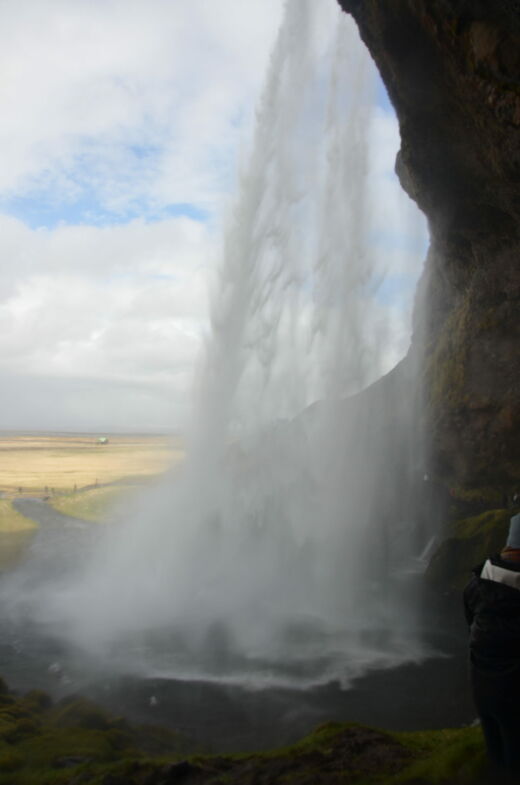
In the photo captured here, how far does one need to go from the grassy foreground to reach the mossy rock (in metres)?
15.6

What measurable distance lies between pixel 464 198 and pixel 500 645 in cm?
2036

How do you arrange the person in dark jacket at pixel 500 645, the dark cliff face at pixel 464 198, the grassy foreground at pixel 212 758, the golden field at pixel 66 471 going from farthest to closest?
the golden field at pixel 66 471
the dark cliff face at pixel 464 198
the grassy foreground at pixel 212 758
the person in dark jacket at pixel 500 645

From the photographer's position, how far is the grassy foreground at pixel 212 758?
8.25 meters

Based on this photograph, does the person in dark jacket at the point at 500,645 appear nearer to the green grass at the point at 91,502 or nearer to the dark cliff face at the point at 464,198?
the dark cliff face at the point at 464,198

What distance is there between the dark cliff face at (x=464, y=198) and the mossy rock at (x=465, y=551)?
5.02 m

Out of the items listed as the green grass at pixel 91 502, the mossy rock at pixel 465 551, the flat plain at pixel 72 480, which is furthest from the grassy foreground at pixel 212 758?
the green grass at pixel 91 502

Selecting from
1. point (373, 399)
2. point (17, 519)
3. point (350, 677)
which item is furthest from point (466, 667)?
point (17, 519)

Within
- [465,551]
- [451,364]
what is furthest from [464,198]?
[465,551]

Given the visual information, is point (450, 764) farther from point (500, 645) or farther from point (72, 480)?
point (72, 480)

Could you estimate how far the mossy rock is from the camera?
83.5ft

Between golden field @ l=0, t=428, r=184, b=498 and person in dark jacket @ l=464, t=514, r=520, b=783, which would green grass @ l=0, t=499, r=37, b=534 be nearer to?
golden field @ l=0, t=428, r=184, b=498

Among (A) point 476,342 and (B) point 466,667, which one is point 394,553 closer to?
(A) point 476,342

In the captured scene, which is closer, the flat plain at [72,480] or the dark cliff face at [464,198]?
the dark cliff face at [464,198]

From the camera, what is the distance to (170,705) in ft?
47.4
